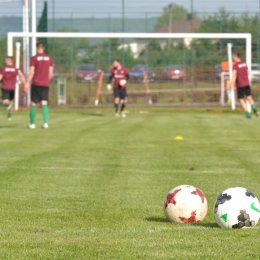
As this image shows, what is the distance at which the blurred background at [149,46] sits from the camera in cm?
3481

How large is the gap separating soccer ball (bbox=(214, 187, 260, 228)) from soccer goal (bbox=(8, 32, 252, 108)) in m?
27.0

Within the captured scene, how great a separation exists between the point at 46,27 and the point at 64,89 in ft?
10.6

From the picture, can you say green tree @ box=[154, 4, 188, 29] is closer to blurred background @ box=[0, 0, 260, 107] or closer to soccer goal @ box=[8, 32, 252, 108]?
blurred background @ box=[0, 0, 260, 107]

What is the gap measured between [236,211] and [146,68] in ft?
94.8

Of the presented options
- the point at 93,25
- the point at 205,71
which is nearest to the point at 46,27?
the point at 93,25

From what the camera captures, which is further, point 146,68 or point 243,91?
point 146,68

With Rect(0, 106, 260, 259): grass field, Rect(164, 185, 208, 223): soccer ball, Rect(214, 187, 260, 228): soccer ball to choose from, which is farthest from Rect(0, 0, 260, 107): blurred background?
Rect(214, 187, 260, 228): soccer ball

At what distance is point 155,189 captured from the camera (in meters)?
10.3

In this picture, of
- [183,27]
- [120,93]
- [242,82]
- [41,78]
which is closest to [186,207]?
[41,78]

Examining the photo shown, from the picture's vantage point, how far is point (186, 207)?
7.53m

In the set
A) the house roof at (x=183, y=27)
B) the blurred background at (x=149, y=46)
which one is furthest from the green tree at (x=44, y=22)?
the house roof at (x=183, y=27)

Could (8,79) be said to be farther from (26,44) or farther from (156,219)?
(156,219)

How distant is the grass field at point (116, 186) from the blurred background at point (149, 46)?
12.9 meters

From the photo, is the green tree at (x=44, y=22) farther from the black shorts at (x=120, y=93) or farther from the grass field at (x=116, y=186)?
the grass field at (x=116, y=186)
